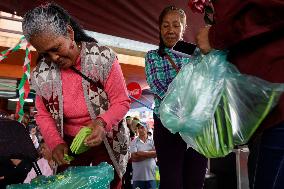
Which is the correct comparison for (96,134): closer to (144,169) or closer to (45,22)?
(45,22)

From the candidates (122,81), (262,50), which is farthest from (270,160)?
(122,81)

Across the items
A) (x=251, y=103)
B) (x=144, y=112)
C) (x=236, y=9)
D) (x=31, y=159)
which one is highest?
(x=236, y=9)

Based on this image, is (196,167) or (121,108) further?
(196,167)

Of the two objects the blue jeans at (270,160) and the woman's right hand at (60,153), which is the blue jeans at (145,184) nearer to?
the woman's right hand at (60,153)

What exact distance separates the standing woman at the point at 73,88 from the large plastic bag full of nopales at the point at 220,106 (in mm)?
604

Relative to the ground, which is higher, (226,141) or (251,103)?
→ (251,103)

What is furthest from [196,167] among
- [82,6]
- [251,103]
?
[82,6]

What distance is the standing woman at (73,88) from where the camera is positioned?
177 centimetres

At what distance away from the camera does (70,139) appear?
6.47 ft

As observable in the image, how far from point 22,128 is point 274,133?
4.33ft

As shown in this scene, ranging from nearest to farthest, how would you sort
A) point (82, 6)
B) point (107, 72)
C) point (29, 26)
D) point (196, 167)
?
1. point (29, 26)
2. point (107, 72)
3. point (196, 167)
4. point (82, 6)

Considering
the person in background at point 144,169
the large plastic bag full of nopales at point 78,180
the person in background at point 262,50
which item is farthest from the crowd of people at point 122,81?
the person in background at point 144,169

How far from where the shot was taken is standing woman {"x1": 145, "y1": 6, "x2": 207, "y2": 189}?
2127 millimetres

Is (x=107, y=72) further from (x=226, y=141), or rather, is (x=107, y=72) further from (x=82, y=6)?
(x=82, y=6)
